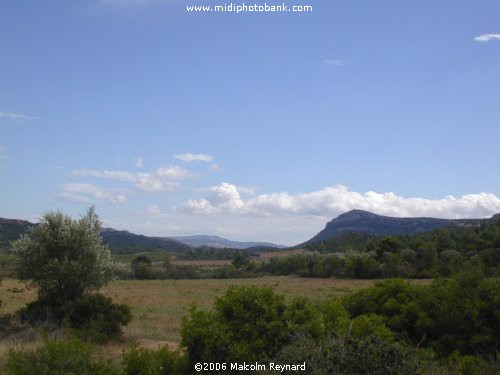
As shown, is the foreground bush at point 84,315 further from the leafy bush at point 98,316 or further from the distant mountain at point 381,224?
the distant mountain at point 381,224

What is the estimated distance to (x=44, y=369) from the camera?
6457mm

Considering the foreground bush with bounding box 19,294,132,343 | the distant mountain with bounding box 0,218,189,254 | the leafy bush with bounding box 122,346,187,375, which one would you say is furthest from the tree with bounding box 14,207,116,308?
the distant mountain with bounding box 0,218,189,254

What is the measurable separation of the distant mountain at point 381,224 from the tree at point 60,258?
108452 mm

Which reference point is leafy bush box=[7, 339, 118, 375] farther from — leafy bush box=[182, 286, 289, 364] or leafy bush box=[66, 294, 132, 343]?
leafy bush box=[66, 294, 132, 343]

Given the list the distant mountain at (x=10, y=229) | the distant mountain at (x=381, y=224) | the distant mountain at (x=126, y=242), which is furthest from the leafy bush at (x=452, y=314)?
the distant mountain at (x=381, y=224)

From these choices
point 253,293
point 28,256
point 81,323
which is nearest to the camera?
point 253,293

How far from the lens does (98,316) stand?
13.7m

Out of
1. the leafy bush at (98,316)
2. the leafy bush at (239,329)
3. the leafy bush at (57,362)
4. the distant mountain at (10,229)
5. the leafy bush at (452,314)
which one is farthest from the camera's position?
the distant mountain at (10,229)

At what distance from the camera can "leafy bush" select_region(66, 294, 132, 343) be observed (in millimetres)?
Result: 13289

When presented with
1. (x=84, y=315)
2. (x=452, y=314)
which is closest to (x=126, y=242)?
(x=84, y=315)

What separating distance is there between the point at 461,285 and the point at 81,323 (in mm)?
9630

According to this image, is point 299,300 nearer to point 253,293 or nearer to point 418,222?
point 253,293

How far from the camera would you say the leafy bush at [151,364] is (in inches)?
282

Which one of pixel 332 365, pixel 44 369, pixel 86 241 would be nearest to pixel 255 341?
pixel 332 365
